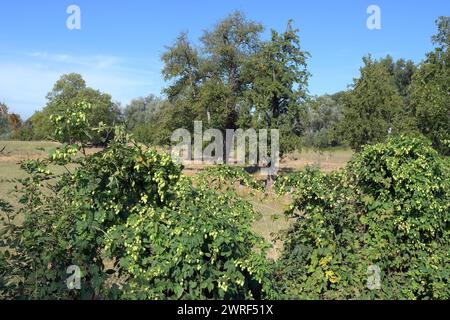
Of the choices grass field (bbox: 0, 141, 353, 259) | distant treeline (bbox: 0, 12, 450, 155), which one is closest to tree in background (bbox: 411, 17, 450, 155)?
distant treeline (bbox: 0, 12, 450, 155)

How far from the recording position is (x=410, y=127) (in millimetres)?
20578

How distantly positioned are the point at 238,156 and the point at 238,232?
1198 inches

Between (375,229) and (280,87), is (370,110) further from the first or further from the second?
(375,229)

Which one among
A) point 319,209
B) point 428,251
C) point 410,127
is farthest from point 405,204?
point 410,127

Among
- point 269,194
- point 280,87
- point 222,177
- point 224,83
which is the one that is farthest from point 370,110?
point 222,177

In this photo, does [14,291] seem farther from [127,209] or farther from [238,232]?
[238,232]

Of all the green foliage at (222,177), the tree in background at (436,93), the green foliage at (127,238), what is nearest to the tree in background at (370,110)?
the tree in background at (436,93)

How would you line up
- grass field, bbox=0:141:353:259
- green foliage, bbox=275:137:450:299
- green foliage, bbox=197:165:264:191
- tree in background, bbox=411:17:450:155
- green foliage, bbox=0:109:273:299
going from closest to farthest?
1. green foliage, bbox=0:109:273:299
2. green foliage, bbox=275:137:450:299
3. green foliage, bbox=197:165:264:191
4. grass field, bbox=0:141:353:259
5. tree in background, bbox=411:17:450:155

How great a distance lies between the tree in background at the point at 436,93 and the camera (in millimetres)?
17656

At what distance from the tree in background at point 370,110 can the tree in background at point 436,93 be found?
5.44m

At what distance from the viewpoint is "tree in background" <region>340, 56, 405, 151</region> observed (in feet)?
85.2

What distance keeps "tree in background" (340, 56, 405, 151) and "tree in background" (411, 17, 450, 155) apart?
17.9 ft

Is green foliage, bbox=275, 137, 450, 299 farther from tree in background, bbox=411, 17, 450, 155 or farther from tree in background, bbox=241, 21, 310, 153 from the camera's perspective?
tree in background, bbox=241, 21, 310, 153

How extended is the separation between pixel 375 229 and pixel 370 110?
75.9 feet
